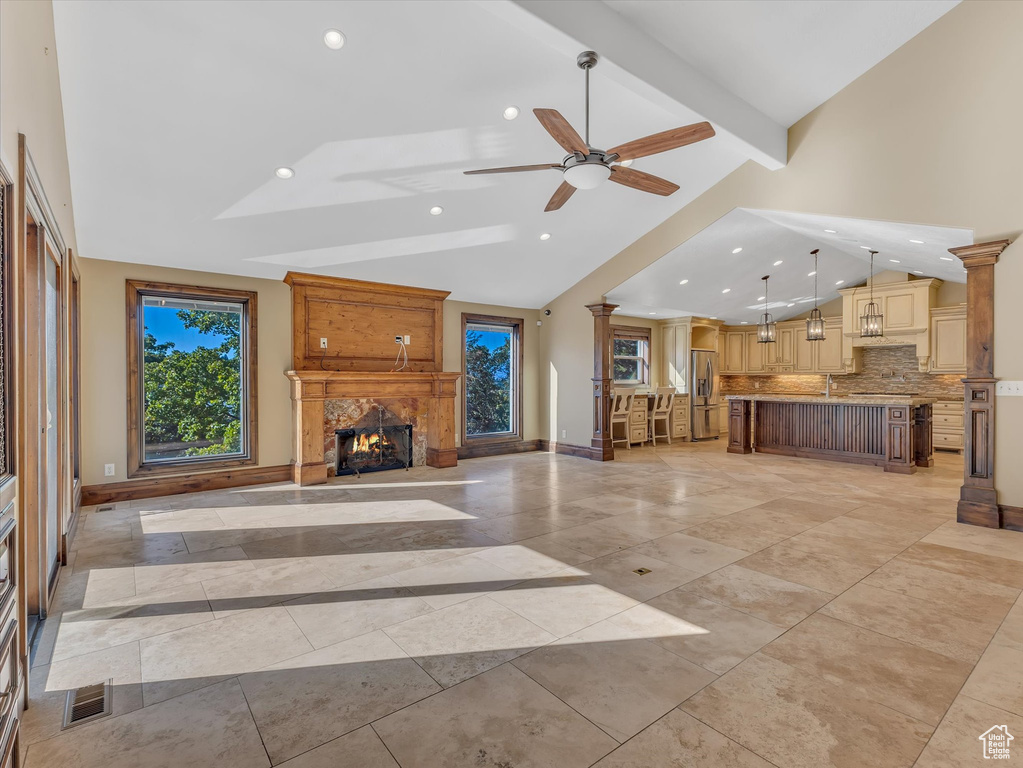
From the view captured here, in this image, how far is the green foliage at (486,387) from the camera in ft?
27.7

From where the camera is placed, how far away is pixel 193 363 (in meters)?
5.86

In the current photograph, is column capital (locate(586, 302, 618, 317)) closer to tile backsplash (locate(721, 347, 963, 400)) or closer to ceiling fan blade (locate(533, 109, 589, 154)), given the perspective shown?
Answer: ceiling fan blade (locate(533, 109, 589, 154))

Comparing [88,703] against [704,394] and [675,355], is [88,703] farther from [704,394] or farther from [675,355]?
[704,394]

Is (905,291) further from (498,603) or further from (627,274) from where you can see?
(498,603)

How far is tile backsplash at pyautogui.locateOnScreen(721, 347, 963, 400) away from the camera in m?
8.84

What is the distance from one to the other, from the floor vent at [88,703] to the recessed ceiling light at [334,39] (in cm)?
358

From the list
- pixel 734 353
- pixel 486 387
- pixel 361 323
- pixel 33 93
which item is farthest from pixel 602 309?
pixel 33 93

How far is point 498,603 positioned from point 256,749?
1.37 meters

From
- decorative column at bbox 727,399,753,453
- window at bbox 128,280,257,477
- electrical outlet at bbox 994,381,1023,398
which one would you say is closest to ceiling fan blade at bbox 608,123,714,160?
electrical outlet at bbox 994,381,1023,398

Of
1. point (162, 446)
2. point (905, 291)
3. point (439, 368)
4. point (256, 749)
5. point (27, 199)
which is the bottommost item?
point (256, 749)

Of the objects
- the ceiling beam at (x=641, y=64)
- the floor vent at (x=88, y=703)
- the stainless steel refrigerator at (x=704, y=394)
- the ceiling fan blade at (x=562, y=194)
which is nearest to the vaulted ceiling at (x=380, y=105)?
the ceiling beam at (x=641, y=64)

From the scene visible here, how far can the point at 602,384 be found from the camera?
795 centimetres

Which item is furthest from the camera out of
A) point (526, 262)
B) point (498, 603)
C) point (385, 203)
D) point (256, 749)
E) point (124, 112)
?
point (526, 262)

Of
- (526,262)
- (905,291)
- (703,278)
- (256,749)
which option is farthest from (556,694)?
(905,291)
